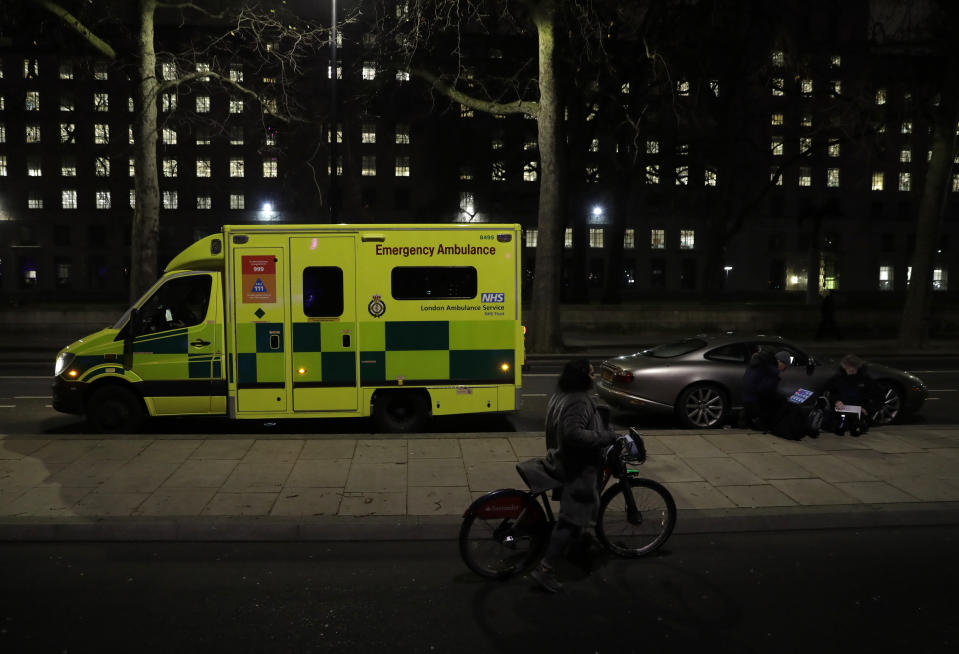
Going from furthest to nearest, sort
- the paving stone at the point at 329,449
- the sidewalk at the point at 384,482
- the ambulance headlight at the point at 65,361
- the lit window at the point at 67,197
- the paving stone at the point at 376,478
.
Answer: the lit window at the point at 67,197 → the ambulance headlight at the point at 65,361 → the paving stone at the point at 329,449 → the paving stone at the point at 376,478 → the sidewalk at the point at 384,482

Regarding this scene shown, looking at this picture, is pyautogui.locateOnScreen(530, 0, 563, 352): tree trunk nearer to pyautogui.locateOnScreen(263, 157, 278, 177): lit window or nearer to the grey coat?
the grey coat

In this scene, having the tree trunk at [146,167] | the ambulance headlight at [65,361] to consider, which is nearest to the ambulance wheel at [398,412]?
the ambulance headlight at [65,361]

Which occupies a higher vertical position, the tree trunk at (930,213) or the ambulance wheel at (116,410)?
the tree trunk at (930,213)

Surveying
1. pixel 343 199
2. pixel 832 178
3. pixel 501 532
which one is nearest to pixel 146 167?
pixel 501 532

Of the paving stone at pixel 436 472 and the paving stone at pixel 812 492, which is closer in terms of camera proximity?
the paving stone at pixel 812 492

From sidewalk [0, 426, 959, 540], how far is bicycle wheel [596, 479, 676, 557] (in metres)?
0.73

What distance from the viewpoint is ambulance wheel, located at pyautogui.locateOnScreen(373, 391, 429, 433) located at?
990cm

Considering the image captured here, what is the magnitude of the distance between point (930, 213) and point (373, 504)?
76.1 feet

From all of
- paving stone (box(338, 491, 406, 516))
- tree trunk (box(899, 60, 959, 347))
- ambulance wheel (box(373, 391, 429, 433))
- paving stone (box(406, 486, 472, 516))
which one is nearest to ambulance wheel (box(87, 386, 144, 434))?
ambulance wheel (box(373, 391, 429, 433))

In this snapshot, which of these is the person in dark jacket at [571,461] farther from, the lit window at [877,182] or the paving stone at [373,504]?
the lit window at [877,182]

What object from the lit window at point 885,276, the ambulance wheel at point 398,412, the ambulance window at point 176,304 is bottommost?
the ambulance wheel at point 398,412

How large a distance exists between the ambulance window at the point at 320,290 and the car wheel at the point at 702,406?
5007 mm

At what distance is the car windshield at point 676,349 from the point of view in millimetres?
11078

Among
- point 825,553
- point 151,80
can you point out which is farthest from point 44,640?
point 151,80
